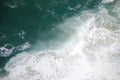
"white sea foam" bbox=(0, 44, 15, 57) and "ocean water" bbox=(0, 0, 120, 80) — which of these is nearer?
"ocean water" bbox=(0, 0, 120, 80)

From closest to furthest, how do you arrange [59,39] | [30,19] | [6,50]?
1. [6,50]
2. [59,39]
3. [30,19]

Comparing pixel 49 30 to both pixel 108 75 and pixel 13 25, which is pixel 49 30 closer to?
pixel 13 25

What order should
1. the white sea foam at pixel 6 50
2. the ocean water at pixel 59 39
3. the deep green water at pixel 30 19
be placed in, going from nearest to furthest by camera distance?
the ocean water at pixel 59 39
the white sea foam at pixel 6 50
the deep green water at pixel 30 19

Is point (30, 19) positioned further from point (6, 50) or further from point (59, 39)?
point (6, 50)

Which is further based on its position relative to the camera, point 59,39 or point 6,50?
point 59,39

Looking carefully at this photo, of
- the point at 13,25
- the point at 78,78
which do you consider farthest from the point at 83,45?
the point at 13,25

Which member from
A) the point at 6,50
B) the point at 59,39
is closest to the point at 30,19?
the point at 59,39

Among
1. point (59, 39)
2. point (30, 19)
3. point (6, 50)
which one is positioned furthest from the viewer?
point (30, 19)
